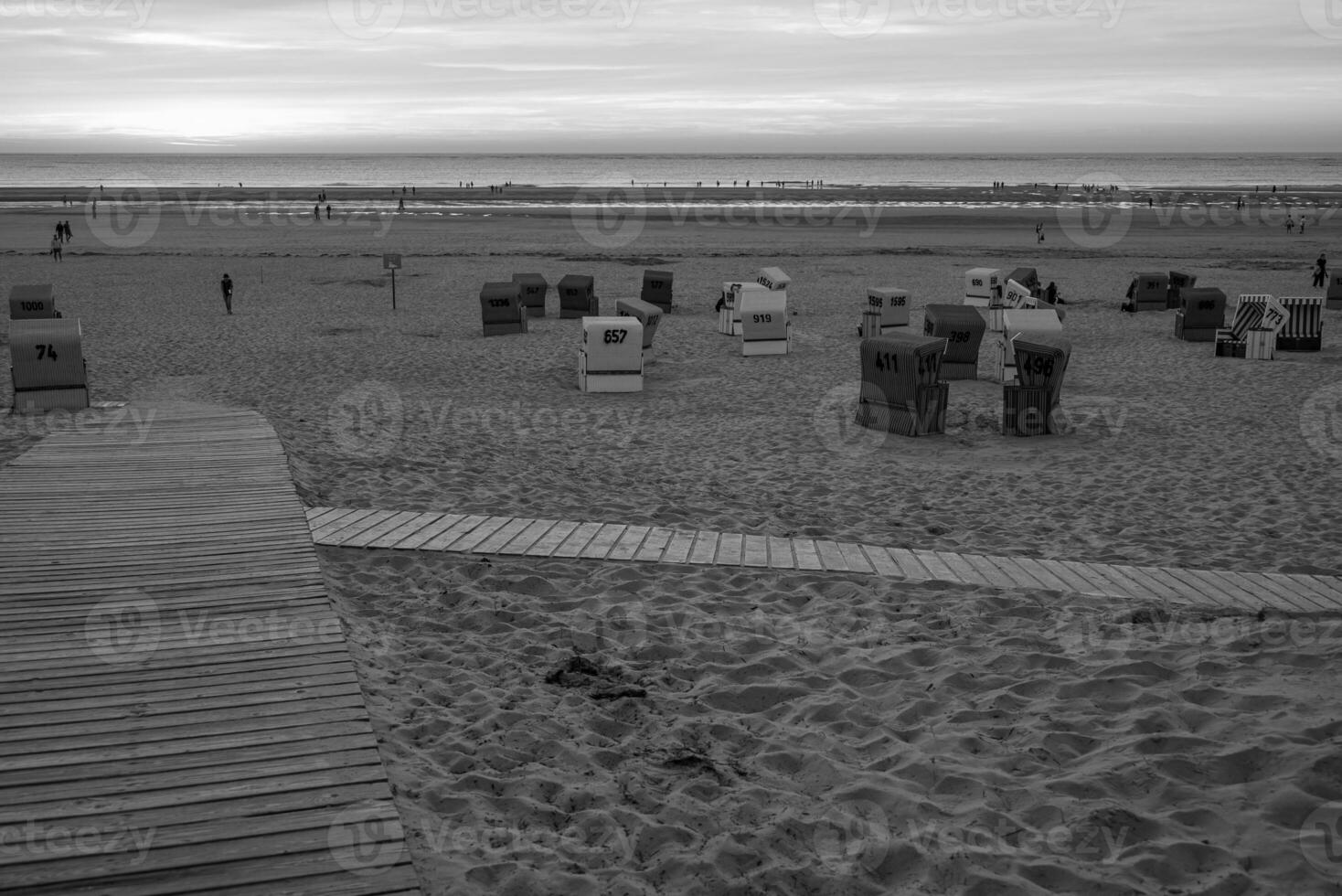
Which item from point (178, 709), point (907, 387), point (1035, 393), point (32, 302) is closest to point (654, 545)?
point (178, 709)

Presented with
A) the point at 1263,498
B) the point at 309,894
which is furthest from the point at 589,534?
the point at 1263,498

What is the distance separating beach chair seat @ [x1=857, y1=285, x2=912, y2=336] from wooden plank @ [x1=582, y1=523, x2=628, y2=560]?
15.6 metres

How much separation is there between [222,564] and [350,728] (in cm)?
340

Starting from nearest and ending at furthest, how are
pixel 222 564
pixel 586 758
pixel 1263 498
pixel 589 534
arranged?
1. pixel 586 758
2. pixel 222 564
3. pixel 589 534
4. pixel 1263 498

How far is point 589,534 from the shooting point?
10.9 meters

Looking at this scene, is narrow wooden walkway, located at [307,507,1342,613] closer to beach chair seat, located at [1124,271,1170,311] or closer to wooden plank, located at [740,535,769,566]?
wooden plank, located at [740,535,769,566]

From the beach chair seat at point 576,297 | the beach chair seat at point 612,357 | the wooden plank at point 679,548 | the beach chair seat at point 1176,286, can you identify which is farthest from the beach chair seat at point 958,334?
the beach chair seat at point 1176,286

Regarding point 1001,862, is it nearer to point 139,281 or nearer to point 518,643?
point 518,643

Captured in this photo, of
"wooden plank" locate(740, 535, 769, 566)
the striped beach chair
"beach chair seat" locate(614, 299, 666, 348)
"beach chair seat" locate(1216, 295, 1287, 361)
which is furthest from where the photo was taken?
the striped beach chair

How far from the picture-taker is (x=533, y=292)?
30.1 meters

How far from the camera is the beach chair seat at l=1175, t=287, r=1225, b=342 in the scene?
85.0 ft

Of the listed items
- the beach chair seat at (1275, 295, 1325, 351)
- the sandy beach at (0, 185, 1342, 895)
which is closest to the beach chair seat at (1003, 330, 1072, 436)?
the sandy beach at (0, 185, 1342, 895)

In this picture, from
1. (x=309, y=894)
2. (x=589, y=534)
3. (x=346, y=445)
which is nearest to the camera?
(x=309, y=894)

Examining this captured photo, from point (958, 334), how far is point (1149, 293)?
1367 cm
